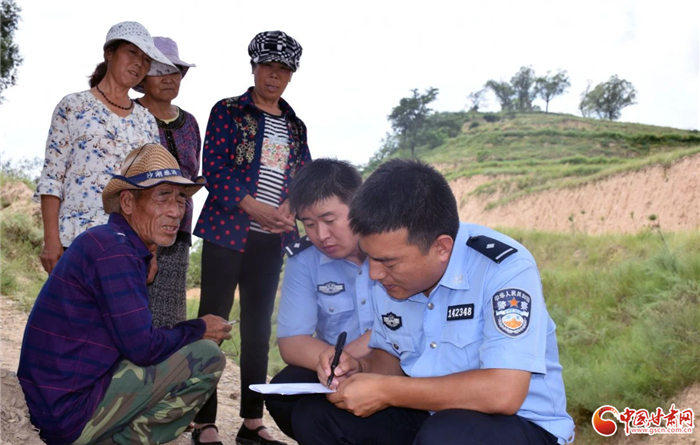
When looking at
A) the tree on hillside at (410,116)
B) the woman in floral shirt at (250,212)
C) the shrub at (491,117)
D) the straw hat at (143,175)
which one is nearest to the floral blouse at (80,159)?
the straw hat at (143,175)

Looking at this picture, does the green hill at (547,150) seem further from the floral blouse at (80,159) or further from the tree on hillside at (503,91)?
the floral blouse at (80,159)

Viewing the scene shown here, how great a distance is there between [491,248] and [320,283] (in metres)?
1.08

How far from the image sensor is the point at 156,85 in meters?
3.38

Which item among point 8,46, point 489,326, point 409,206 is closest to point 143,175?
point 409,206

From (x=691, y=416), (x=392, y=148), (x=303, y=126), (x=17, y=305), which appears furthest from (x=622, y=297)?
(x=392, y=148)

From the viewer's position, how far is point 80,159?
287 centimetres

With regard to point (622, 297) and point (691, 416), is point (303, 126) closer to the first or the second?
point (691, 416)

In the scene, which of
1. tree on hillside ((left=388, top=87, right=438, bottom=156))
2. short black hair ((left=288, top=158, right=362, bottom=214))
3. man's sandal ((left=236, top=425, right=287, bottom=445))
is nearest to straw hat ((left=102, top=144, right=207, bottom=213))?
short black hair ((left=288, top=158, right=362, bottom=214))

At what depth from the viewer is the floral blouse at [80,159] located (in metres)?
2.82

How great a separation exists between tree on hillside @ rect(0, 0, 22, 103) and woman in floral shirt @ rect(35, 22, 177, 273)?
893cm

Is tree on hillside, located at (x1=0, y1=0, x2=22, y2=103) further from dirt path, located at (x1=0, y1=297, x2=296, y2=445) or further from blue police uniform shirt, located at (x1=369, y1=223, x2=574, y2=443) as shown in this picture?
blue police uniform shirt, located at (x1=369, y1=223, x2=574, y2=443)

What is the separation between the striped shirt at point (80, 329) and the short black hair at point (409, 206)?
0.86 m

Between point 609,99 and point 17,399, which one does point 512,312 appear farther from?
point 609,99

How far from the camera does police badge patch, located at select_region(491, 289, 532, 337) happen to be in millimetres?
1884
